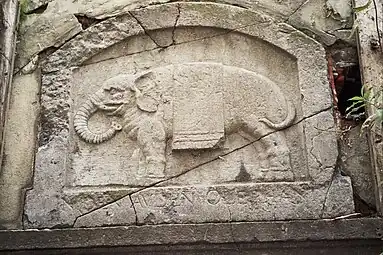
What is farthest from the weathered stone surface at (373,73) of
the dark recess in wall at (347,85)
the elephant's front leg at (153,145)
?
the elephant's front leg at (153,145)

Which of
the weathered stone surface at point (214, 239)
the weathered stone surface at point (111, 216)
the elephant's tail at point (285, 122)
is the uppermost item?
the elephant's tail at point (285, 122)

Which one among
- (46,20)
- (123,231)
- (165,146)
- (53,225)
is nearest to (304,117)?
(165,146)

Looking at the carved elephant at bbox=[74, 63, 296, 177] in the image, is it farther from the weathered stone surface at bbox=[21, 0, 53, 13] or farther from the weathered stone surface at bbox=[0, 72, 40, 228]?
the weathered stone surface at bbox=[21, 0, 53, 13]

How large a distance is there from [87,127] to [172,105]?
1.92 ft

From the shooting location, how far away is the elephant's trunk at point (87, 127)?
359 cm

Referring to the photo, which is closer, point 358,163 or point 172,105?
point 358,163

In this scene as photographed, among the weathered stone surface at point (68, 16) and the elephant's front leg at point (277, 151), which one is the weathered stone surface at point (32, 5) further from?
the elephant's front leg at point (277, 151)

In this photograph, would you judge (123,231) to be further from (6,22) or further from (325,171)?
(6,22)

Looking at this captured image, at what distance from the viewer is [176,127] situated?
3559 mm

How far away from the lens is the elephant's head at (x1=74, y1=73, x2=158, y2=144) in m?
3.60

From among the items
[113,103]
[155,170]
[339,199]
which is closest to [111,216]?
[155,170]

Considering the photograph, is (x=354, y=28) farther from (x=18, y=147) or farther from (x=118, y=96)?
(x=18, y=147)

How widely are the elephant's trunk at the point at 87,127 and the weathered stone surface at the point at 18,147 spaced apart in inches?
12.1

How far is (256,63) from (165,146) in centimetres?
88
